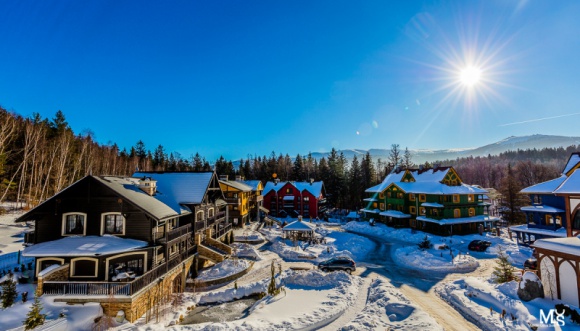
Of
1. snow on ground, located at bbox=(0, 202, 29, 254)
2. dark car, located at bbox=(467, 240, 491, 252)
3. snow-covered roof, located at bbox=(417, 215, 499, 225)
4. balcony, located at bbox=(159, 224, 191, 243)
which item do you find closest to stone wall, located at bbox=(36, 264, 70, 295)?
balcony, located at bbox=(159, 224, 191, 243)

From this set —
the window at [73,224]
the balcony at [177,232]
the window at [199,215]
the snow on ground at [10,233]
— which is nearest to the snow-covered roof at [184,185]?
the window at [199,215]

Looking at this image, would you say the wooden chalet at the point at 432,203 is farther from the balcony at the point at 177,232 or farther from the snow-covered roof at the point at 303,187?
the balcony at the point at 177,232

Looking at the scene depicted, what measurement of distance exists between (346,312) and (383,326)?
8.63ft

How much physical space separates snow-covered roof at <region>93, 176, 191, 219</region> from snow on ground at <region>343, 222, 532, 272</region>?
2279 cm

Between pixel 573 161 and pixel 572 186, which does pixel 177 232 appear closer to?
pixel 572 186

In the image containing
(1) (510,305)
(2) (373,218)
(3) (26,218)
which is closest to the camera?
(1) (510,305)

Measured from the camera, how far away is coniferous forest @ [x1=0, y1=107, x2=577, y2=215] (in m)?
40.7

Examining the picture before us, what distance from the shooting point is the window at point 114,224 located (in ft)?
62.5

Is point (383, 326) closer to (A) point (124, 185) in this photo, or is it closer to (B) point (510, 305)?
(B) point (510, 305)

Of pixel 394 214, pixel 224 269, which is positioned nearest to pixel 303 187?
pixel 394 214

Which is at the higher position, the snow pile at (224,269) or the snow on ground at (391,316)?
the snow on ground at (391,316)

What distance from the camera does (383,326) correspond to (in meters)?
14.2

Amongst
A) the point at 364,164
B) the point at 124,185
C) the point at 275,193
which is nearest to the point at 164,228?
the point at 124,185

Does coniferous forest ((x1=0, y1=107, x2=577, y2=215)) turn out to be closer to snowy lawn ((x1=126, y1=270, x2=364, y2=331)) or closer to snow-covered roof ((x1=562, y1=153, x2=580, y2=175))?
snowy lawn ((x1=126, y1=270, x2=364, y2=331))
